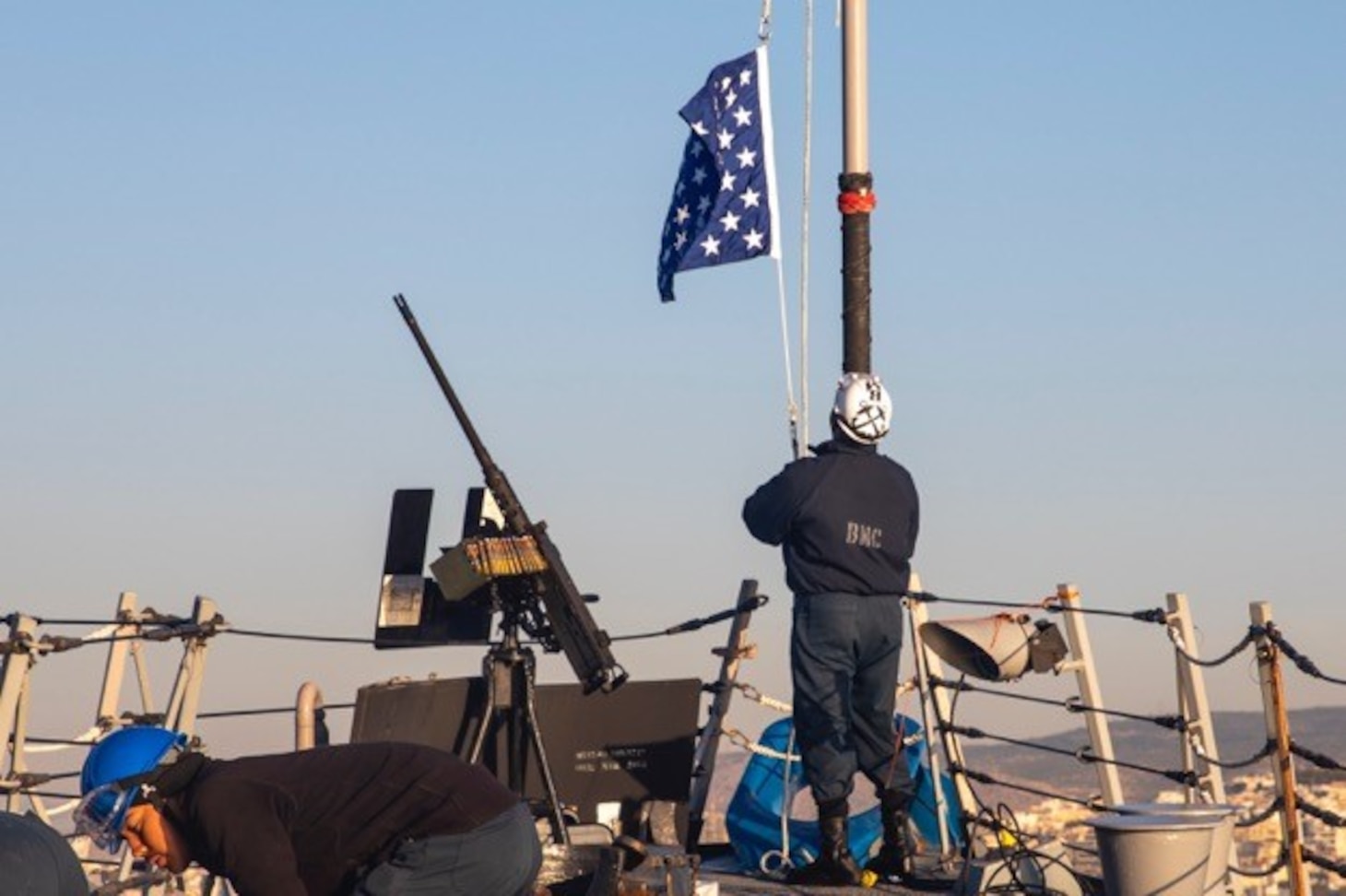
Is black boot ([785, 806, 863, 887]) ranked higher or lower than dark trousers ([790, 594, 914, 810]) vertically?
lower

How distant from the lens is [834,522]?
1341 centimetres

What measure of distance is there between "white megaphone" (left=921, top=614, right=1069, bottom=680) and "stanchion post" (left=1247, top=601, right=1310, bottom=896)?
2.09 meters

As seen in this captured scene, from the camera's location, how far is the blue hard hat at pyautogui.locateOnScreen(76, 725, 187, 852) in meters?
8.30

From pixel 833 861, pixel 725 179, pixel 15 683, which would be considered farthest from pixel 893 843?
pixel 725 179

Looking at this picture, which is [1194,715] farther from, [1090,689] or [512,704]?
[512,704]

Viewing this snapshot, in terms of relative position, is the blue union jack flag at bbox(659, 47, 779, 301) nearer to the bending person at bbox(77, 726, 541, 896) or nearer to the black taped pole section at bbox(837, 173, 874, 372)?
the black taped pole section at bbox(837, 173, 874, 372)

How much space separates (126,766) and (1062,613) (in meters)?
7.78

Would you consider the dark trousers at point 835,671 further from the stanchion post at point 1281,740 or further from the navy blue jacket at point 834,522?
the stanchion post at point 1281,740

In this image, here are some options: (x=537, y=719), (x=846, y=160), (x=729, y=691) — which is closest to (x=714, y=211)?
(x=846, y=160)

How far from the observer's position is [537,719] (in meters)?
14.2

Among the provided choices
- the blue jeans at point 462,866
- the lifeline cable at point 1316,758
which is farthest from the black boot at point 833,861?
the blue jeans at point 462,866

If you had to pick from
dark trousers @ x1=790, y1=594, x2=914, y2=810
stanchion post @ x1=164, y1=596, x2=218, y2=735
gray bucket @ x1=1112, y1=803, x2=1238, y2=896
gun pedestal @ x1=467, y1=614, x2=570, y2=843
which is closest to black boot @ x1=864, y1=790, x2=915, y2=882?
dark trousers @ x1=790, y1=594, x2=914, y2=810

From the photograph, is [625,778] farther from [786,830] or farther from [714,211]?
[714,211]

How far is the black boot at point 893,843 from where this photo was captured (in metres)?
13.8
